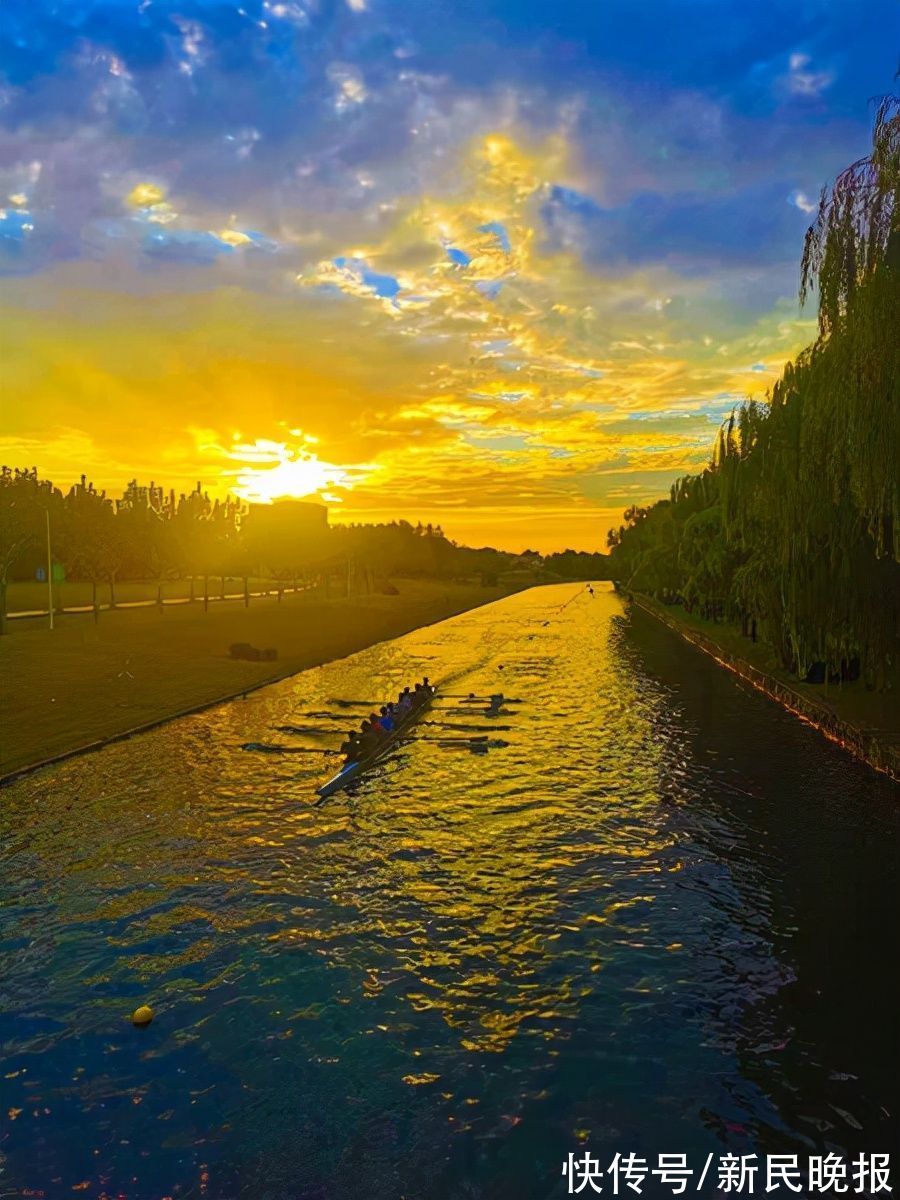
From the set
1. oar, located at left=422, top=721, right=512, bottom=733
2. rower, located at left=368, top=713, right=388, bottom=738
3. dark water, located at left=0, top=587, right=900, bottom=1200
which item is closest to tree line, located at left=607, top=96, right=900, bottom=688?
dark water, located at left=0, top=587, right=900, bottom=1200

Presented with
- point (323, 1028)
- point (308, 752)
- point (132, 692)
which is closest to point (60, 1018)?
point (323, 1028)

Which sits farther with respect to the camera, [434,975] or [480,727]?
[480,727]

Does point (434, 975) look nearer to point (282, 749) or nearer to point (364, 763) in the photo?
point (364, 763)

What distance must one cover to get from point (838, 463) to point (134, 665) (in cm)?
2591

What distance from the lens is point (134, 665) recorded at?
98.7 ft

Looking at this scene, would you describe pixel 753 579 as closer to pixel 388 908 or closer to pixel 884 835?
pixel 884 835

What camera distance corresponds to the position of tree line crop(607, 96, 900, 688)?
1315 cm

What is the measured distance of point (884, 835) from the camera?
43.9 feet

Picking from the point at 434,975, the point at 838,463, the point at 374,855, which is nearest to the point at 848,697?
the point at 838,463

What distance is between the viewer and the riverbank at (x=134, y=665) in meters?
20.0

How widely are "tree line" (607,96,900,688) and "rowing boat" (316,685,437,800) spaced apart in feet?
35.2

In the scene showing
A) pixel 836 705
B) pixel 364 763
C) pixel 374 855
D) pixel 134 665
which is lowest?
pixel 374 855

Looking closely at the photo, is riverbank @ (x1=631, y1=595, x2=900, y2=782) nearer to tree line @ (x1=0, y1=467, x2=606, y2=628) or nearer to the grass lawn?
the grass lawn

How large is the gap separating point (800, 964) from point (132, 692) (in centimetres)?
2194
